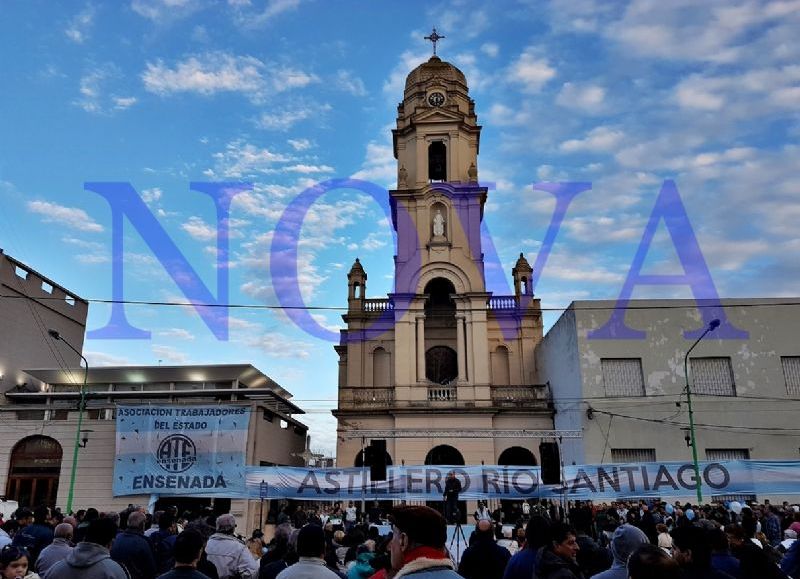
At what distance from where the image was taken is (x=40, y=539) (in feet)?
30.3

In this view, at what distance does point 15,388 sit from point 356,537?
3116cm

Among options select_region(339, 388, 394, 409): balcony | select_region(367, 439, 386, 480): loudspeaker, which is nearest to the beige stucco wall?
select_region(339, 388, 394, 409): balcony

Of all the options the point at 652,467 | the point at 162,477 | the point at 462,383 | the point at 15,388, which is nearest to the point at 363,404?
the point at 462,383

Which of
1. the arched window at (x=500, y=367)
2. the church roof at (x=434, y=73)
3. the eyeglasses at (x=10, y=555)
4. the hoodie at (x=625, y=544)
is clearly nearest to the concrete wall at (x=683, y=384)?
the arched window at (x=500, y=367)

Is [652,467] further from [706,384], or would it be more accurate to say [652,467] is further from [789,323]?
[789,323]

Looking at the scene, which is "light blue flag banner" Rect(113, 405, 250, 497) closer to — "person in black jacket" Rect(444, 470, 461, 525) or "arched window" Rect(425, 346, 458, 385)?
"person in black jacket" Rect(444, 470, 461, 525)

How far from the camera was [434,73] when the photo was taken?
40.3m

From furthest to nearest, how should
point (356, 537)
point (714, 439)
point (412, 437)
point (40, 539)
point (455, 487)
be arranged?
point (412, 437), point (714, 439), point (455, 487), point (356, 537), point (40, 539)

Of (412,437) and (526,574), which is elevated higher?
(412,437)

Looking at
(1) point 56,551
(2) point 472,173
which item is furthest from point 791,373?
(1) point 56,551

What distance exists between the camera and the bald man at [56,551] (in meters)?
7.30

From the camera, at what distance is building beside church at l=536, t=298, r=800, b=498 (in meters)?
27.6

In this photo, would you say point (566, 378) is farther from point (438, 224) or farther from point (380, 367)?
point (438, 224)

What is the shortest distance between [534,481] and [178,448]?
14652 mm
